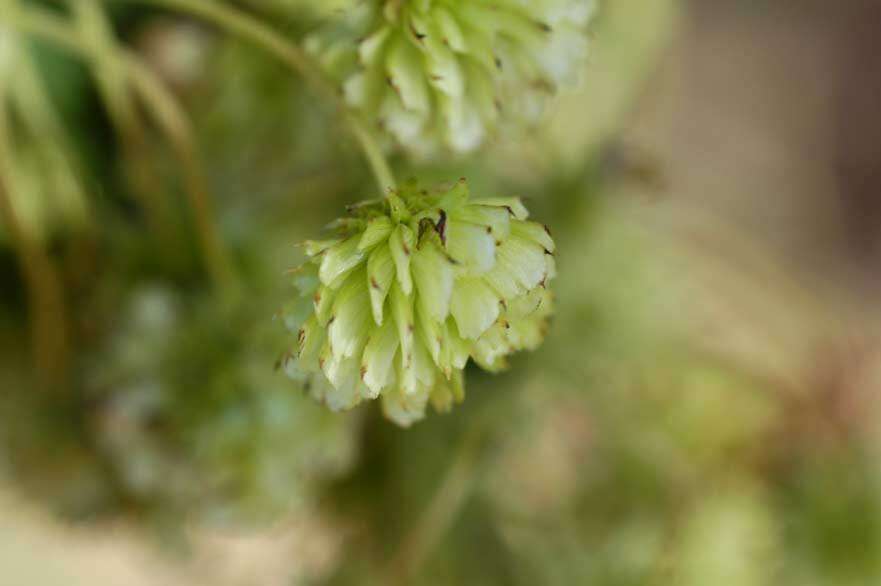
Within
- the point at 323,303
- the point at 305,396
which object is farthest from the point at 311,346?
the point at 305,396

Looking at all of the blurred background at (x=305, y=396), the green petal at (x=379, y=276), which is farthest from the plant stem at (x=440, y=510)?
the green petal at (x=379, y=276)

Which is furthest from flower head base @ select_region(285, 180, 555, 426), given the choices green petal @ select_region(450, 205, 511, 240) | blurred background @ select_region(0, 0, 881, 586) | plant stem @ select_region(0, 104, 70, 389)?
plant stem @ select_region(0, 104, 70, 389)

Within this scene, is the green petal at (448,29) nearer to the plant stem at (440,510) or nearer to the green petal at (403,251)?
the green petal at (403,251)

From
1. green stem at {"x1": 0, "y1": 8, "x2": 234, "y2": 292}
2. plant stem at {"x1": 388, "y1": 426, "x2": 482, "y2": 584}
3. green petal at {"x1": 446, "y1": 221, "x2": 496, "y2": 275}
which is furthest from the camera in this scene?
plant stem at {"x1": 388, "y1": 426, "x2": 482, "y2": 584}

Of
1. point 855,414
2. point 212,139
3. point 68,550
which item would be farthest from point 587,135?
point 68,550

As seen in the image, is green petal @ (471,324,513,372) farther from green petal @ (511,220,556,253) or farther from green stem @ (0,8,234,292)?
green stem @ (0,8,234,292)

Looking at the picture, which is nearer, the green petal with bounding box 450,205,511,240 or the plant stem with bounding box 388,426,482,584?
the green petal with bounding box 450,205,511,240

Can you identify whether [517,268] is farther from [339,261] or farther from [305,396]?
[305,396]
